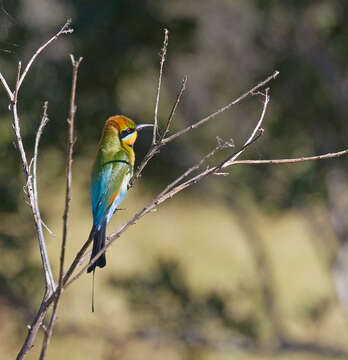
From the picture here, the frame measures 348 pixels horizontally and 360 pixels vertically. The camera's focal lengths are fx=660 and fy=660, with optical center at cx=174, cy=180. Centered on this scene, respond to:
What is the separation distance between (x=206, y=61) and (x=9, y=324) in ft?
7.84

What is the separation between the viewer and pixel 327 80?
406 centimetres

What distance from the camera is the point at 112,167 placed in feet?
4.16

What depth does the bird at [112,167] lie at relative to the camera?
1.20 meters

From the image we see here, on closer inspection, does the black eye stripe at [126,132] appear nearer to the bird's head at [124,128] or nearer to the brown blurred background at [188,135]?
the bird's head at [124,128]

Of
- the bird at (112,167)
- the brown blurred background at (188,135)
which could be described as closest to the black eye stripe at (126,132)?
the bird at (112,167)

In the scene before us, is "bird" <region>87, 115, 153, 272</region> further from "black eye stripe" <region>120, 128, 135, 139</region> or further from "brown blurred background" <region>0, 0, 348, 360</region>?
"brown blurred background" <region>0, 0, 348, 360</region>

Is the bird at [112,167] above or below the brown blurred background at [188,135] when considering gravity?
below

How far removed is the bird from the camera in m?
1.20

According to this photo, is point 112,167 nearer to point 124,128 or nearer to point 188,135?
point 124,128

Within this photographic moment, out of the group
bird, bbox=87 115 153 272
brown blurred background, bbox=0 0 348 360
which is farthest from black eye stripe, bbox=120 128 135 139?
brown blurred background, bbox=0 0 348 360

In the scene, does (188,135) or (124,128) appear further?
(188,135)

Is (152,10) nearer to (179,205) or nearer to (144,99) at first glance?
→ (144,99)

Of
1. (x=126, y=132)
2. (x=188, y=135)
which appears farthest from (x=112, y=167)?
(x=188, y=135)

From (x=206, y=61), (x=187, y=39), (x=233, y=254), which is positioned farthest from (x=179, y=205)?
(x=187, y=39)
